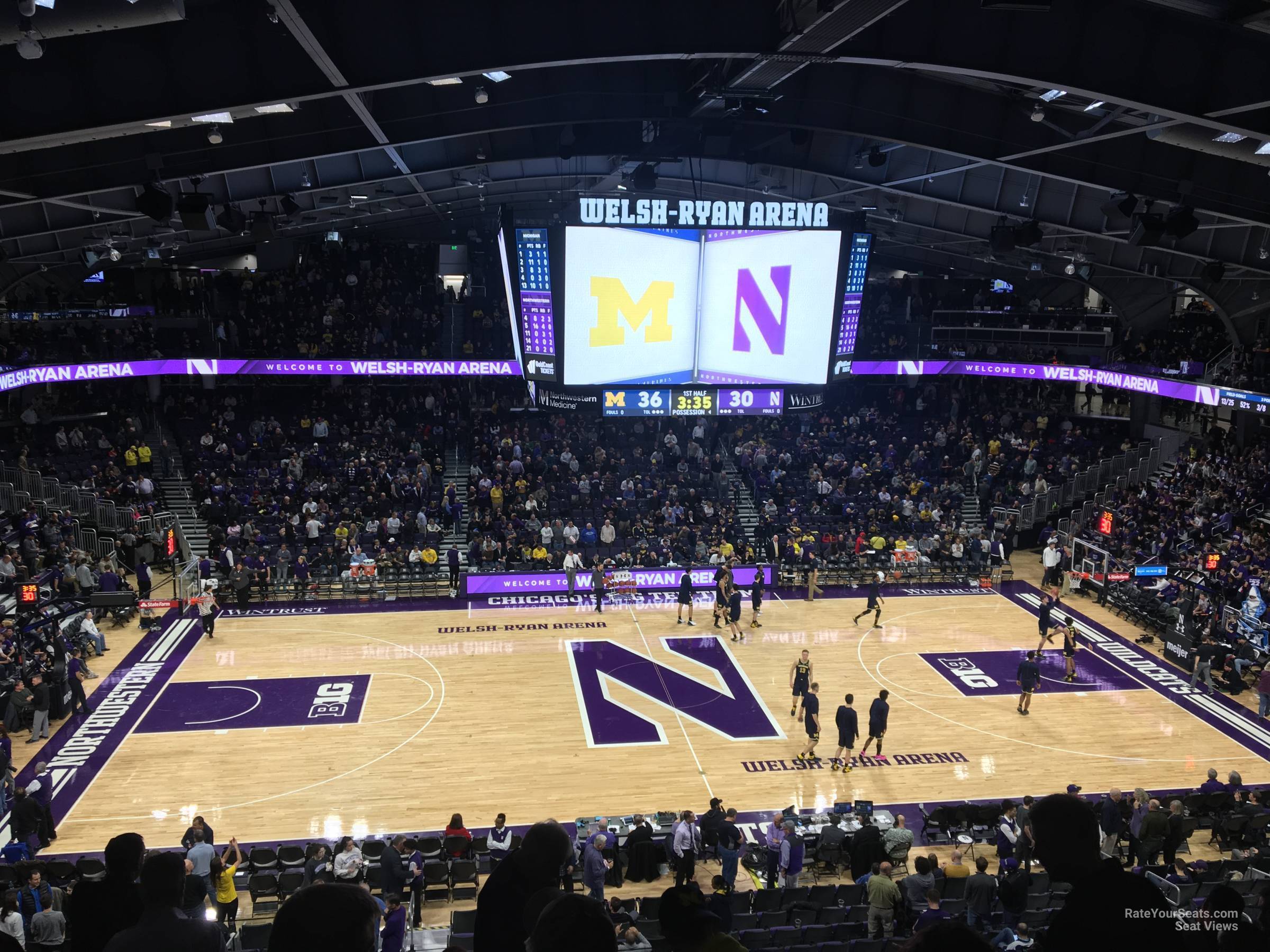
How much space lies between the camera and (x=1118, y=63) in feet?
41.9

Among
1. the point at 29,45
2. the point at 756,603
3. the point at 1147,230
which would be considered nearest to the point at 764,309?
the point at 756,603

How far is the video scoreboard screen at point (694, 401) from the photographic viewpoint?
2212cm

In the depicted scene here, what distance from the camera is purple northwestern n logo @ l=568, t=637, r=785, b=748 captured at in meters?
18.8

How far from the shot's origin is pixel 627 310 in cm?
2167

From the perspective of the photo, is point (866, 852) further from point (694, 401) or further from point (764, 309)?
point (764, 309)

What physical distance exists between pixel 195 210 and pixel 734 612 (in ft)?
49.0

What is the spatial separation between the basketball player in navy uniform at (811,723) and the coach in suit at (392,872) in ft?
26.4

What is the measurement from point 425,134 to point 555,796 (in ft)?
39.9

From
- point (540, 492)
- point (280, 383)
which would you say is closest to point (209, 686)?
point (540, 492)

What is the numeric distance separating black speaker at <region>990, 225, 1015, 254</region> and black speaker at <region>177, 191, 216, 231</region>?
18.5m

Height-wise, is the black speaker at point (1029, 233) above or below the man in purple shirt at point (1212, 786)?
above

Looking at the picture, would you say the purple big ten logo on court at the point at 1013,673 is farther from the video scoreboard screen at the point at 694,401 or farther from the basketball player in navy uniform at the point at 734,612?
the video scoreboard screen at the point at 694,401

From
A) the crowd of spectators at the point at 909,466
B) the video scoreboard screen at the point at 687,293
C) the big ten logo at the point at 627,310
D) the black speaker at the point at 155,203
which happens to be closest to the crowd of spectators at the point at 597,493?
the crowd of spectators at the point at 909,466

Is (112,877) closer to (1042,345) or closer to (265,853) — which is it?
(265,853)
